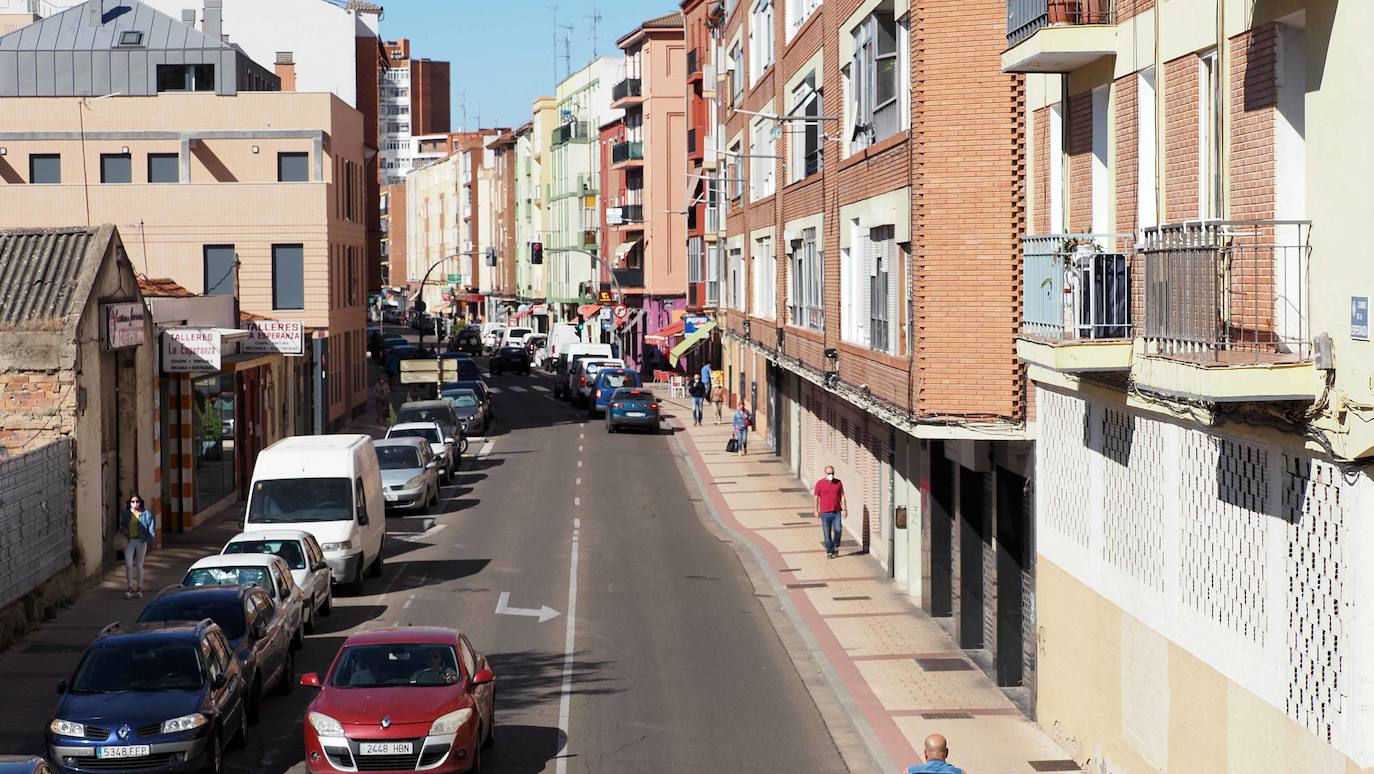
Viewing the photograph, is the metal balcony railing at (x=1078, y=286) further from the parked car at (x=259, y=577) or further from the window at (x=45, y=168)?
the window at (x=45, y=168)

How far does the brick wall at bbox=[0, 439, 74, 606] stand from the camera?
23.8 metres

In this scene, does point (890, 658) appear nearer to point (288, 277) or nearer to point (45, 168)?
point (288, 277)

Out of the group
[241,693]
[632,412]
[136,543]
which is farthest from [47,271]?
[632,412]

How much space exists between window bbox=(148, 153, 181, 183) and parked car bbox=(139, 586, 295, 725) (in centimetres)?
3579

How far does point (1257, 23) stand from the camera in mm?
11977

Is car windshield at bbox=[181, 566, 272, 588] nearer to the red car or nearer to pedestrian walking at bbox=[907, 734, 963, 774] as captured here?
the red car

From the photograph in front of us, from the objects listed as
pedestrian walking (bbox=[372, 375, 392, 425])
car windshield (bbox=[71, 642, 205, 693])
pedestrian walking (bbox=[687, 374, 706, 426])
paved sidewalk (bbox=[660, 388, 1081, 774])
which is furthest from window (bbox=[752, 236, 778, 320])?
car windshield (bbox=[71, 642, 205, 693])

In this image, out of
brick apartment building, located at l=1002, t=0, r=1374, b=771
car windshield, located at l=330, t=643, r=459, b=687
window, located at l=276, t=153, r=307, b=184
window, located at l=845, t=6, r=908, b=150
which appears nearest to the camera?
brick apartment building, located at l=1002, t=0, r=1374, b=771

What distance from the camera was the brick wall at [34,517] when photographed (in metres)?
23.8

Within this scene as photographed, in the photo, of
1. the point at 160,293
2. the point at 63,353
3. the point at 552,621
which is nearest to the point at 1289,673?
the point at 552,621

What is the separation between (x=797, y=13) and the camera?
37.6 metres

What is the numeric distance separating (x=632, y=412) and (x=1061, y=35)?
1668 inches

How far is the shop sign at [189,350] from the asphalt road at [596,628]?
5.45 m

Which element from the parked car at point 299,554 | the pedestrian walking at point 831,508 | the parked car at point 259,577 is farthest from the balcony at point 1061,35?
the pedestrian walking at point 831,508
